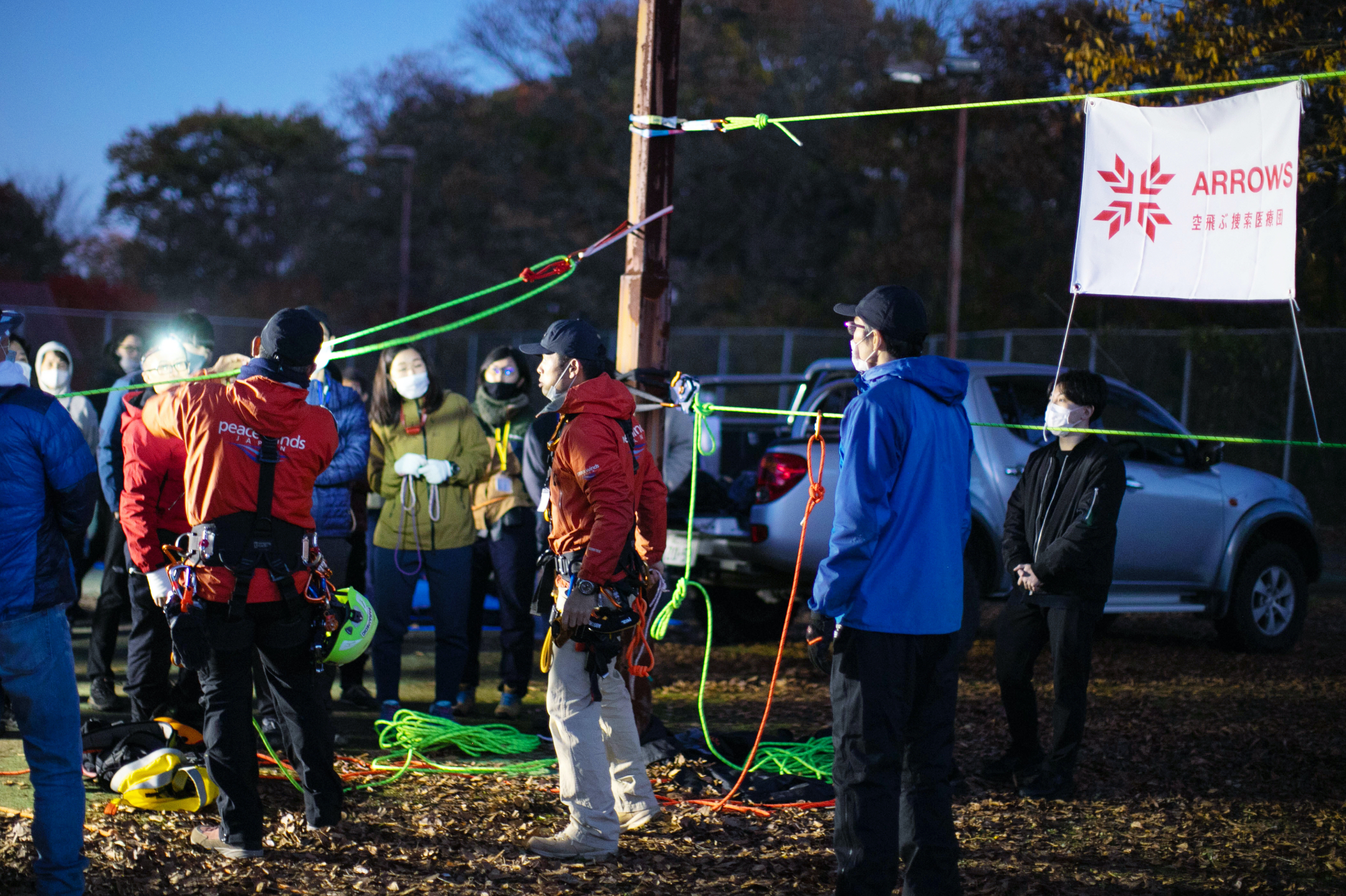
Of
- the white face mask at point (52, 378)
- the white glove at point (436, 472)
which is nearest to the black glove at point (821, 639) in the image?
the white glove at point (436, 472)

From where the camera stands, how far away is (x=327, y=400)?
572 centimetres

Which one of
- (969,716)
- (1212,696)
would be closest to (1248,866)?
(969,716)

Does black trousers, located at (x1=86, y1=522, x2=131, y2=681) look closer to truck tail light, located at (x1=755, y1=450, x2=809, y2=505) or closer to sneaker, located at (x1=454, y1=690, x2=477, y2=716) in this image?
sneaker, located at (x1=454, y1=690, x2=477, y2=716)

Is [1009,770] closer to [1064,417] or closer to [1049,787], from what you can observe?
[1049,787]

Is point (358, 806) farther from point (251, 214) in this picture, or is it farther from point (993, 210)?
Result: point (251, 214)

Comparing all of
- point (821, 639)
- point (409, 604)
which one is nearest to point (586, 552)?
point (821, 639)

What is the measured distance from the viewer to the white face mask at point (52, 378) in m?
6.95

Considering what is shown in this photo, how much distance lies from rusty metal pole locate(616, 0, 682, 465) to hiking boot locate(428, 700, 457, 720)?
1744 millimetres

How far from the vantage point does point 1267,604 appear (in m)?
8.45

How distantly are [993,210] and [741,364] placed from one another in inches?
266

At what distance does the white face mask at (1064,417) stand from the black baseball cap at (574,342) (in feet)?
7.16

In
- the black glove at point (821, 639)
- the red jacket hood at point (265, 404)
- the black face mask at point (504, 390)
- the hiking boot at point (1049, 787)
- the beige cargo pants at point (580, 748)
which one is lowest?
the hiking boot at point (1049, 787)

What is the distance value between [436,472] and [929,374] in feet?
10.1

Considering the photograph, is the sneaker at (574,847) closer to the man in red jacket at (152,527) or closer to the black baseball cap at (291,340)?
the man in red jacket at (152,527)
